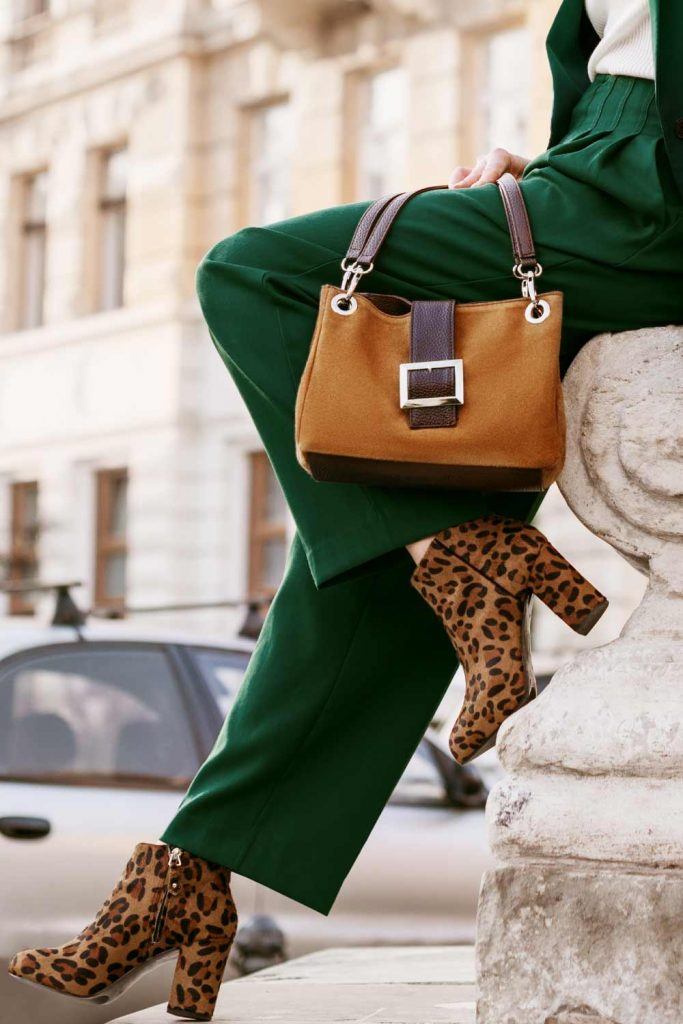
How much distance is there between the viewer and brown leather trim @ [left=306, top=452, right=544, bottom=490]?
2.56 meters

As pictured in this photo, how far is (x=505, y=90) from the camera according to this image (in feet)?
61.6

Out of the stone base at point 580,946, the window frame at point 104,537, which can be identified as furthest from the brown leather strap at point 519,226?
the window frame at point 104,537

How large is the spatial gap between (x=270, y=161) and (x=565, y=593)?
19.0m

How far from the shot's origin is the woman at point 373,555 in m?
2.67

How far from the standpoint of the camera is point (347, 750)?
116 inches

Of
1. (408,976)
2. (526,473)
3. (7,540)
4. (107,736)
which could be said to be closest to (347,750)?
(526,473)

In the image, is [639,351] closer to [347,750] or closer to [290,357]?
[290,357]

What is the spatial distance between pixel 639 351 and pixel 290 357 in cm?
54

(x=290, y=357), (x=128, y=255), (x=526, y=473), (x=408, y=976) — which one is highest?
(x=128, y=255)

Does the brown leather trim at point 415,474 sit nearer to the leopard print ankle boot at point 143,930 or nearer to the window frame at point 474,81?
the leopard print ankle boot at point 143,930

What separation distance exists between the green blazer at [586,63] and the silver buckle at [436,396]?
428 millimetres

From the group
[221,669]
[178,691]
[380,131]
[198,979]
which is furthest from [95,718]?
[380,131]

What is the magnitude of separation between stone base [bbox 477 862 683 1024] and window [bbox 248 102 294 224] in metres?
18.5

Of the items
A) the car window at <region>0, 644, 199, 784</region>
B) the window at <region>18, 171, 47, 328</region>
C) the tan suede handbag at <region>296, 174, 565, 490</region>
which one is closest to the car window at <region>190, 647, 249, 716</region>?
the car window at <region>0, 644, 199, 784</region>
